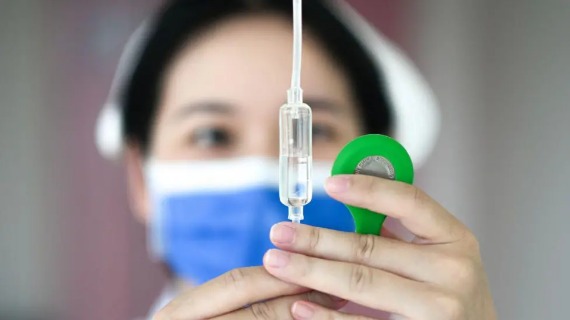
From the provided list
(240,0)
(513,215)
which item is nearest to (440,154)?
(513,215)

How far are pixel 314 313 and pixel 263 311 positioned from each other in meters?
0.06

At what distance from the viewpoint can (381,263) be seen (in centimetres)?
66

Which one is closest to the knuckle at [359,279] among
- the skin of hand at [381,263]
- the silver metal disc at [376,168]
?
the skin of hand at [381,263]

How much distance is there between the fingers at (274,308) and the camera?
67 cm

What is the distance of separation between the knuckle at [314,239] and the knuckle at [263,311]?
8 cm

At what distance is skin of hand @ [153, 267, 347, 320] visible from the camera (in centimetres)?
66

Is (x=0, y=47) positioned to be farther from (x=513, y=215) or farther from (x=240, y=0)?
(x=513, y=215)

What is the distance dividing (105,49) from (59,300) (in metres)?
0.51

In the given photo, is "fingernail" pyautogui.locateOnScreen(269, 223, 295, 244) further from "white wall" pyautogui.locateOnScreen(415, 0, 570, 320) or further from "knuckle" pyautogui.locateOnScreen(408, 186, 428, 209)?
"white wall" pyautogui.locateOnScreen(415, 0, 570, 320)

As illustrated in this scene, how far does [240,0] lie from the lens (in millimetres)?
1244

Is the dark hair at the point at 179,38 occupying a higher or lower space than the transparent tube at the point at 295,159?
higher

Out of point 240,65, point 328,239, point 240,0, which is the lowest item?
point 328,239

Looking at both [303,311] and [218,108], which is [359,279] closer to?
[303,311]

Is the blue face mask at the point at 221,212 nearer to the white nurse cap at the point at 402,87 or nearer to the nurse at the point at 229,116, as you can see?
the nurse at the point at 229,116
